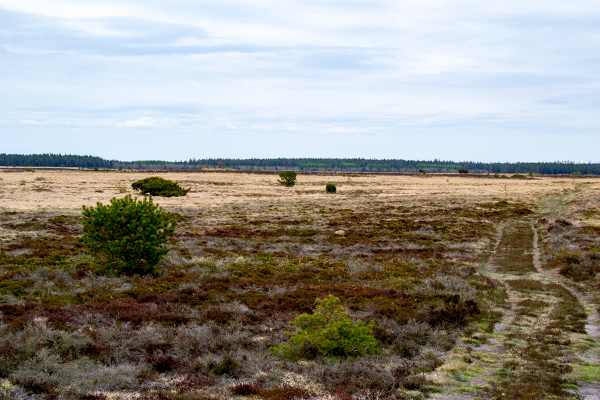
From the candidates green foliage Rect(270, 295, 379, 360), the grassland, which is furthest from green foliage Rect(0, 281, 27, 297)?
green foliage Rect(270, 295, 379, 360)

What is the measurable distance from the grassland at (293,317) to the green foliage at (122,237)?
2.36 ft

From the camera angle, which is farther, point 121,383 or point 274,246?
point 274,246

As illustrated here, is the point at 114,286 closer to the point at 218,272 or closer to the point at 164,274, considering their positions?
the point at 164,274

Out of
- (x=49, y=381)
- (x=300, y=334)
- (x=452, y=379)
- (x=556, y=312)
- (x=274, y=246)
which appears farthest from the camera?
(x=274, y=246)

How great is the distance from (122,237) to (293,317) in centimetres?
714

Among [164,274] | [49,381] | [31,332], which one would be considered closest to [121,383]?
[49,381]

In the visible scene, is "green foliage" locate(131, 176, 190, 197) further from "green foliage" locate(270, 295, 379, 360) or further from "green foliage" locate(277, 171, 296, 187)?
"green foliage" locate(270, 295, 379, 360)

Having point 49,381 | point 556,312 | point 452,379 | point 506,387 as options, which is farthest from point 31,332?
point 556,312

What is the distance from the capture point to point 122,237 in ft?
49.4

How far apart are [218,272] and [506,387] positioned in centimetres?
1070

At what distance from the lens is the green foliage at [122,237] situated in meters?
14.8

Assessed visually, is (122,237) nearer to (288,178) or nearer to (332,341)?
(332,341)

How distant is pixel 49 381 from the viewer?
693 centimetres

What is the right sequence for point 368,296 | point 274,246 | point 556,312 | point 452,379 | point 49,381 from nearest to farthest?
point 49,381, point 452,379, point 556,312, point 368,296, point 274,246
